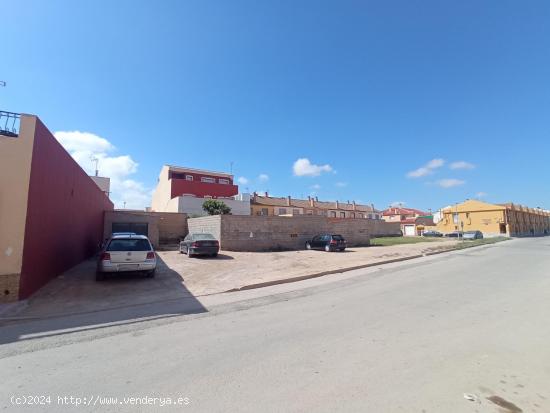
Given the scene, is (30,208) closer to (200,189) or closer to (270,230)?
(270,230)

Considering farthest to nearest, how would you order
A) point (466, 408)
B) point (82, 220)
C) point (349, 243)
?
point (349, 243) → point (82, 220) → point (466, 408)

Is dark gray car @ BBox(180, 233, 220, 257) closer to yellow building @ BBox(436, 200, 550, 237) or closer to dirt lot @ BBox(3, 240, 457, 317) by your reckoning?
dirt lot @ BBox(3, 240, 457, 317)

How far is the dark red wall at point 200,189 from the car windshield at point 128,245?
118 feet

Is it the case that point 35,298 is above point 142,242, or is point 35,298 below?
below

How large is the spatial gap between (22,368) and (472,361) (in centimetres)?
619

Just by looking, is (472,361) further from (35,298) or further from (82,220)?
(82,220)

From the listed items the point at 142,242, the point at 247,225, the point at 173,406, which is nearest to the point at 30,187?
the point at 142,242

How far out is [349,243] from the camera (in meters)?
30.3

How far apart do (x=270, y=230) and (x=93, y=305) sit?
17.1 m

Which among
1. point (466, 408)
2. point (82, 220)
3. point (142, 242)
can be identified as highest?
point (82, 220)

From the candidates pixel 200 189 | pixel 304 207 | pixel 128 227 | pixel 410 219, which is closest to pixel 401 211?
pixel 410 219

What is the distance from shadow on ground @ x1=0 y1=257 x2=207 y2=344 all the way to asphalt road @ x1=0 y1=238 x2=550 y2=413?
0.34 metres

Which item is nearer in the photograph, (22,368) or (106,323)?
(22,368)

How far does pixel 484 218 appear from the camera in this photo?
66812 millimetres
